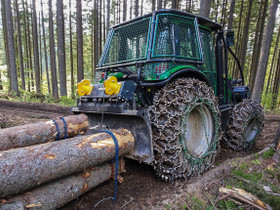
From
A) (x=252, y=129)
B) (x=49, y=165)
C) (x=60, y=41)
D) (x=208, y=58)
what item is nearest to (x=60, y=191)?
(x=49, y=165)

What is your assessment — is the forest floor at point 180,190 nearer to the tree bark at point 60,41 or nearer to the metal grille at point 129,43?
the metal grille at point 129,43

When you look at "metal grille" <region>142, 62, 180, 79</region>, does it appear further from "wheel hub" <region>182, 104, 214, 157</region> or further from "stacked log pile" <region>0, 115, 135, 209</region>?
"stacked log pile" <region>0, 115, 135, 209</region>

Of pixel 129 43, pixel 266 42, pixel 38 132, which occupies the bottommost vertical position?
pixel 38 132

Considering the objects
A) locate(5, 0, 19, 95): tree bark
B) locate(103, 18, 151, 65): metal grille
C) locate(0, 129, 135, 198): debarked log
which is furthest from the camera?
locate(5, 0, 19, 95): tree bark

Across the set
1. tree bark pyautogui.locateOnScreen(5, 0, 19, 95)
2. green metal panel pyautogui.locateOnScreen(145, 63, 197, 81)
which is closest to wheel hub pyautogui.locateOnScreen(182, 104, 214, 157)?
green metal panel pyautogui.locateOnScreen(145, 63, 197, 81)

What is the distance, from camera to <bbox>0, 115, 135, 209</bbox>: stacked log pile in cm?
156

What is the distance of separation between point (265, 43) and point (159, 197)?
10033mm

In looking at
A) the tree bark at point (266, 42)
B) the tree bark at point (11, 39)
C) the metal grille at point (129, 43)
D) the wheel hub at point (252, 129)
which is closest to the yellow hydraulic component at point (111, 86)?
the metal grille at point (129, 43)

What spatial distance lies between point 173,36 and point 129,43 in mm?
929

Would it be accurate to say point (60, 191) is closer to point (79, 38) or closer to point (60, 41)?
point (79, 38)

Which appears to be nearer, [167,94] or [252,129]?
[167,94]

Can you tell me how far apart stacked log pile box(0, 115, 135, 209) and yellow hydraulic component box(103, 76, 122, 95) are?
0.62 meters

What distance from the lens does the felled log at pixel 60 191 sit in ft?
5.25

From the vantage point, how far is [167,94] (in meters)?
2.71
